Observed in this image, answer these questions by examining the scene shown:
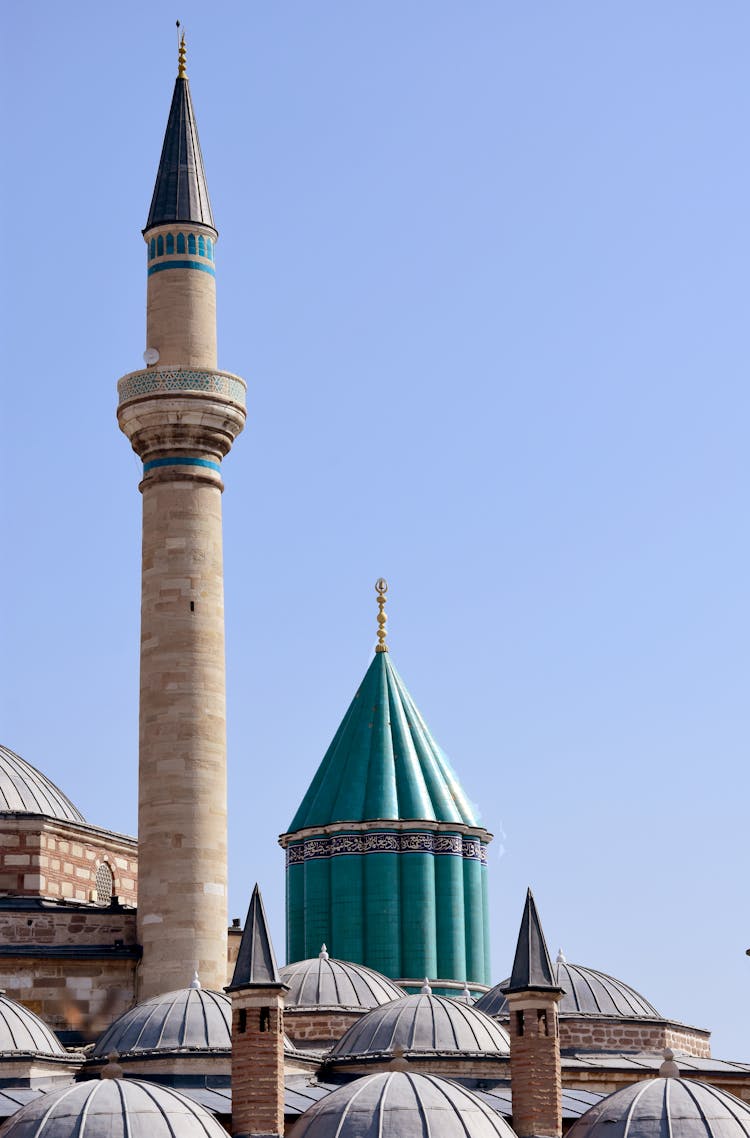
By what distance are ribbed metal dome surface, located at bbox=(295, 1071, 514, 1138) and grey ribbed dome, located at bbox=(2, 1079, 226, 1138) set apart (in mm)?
1137

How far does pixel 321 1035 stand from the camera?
1292 inches

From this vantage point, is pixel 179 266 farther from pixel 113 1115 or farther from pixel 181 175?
pixel 113 1115

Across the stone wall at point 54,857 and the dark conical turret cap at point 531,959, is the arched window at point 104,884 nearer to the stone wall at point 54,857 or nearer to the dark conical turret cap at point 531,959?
the stone wall at point 54,857

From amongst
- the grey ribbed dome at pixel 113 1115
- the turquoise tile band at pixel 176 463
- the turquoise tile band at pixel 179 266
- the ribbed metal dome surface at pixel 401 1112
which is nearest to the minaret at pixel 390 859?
the turquoise tile band at pixel 176 463

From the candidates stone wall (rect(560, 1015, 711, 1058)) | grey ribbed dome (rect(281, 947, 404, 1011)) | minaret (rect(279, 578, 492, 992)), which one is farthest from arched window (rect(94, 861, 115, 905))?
stone wall (rect(560, 1015, 711, 1058))

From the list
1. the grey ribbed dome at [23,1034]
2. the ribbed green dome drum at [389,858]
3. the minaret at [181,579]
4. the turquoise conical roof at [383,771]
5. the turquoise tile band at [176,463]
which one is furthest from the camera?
the turquoise conical roof at [383,771]

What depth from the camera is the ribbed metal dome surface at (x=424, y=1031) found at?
97.7 ft

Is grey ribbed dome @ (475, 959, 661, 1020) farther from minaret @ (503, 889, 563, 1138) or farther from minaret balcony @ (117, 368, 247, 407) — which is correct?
minaret balcony @ (117, 368, 247, 407)

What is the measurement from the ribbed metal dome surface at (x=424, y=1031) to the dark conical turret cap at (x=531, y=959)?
3044mm

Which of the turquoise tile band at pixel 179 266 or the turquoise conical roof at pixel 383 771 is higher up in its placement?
the turquoise tile band at pixel 179 266

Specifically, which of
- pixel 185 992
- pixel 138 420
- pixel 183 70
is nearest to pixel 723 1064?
pixel 185 992

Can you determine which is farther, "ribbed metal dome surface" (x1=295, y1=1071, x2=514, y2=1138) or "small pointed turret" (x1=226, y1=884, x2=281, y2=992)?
"small pointed turret" (x1=226, y1=884, x2=281, y2=992)

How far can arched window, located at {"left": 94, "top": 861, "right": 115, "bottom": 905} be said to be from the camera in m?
36.7

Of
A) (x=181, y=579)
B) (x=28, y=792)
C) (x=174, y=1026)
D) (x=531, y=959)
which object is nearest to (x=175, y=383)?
(x=181, y=579)
